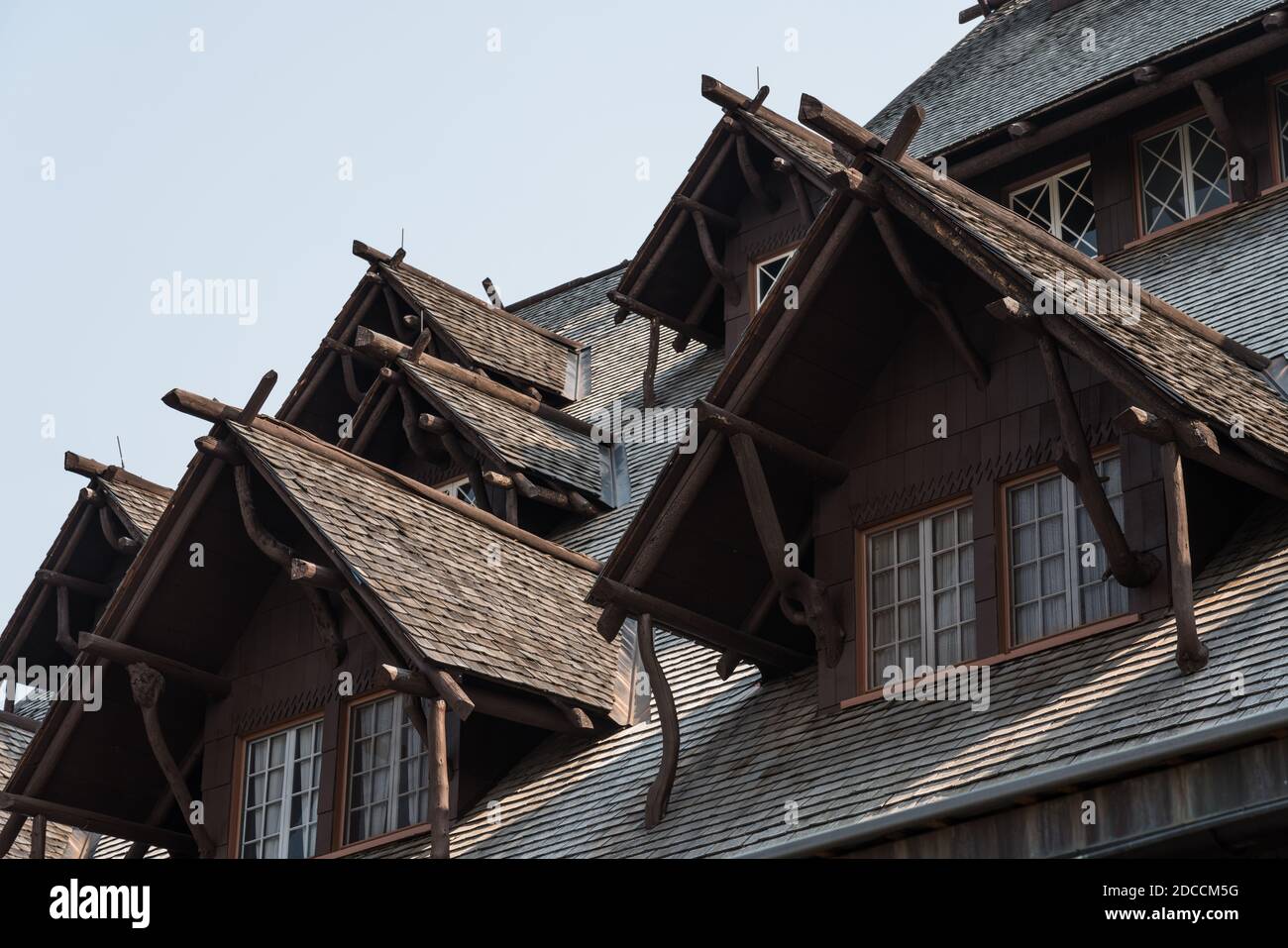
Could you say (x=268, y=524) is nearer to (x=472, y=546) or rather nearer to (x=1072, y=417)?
(x=472, y=546)

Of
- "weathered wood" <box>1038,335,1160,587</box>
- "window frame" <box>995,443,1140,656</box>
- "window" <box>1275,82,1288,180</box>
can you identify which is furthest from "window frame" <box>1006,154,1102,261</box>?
"weathered wood" <box>1038,335,1160,587</box>

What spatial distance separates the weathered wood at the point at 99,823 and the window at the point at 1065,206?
27.5 feet

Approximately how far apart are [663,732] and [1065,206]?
21.7 feet

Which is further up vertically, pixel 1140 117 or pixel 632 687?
pixel 1140 117

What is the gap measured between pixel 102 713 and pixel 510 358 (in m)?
6.50

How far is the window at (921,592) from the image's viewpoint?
1380 cm

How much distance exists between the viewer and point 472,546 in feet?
55.8

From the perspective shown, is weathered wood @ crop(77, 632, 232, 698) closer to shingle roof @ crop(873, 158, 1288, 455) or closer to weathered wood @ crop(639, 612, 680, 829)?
weathered wood @ crop(639, 612, 680, 829)

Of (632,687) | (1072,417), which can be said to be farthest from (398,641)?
(1072,417)

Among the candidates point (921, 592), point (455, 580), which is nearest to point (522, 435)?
point (455, 580)

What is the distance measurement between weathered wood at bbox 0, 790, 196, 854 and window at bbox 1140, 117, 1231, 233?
8.86 m

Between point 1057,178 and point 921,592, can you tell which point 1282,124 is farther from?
point 921,592

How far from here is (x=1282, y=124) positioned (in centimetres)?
1731

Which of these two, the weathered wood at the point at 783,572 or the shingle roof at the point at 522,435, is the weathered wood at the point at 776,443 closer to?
the weathered wood at the point at 783,572
